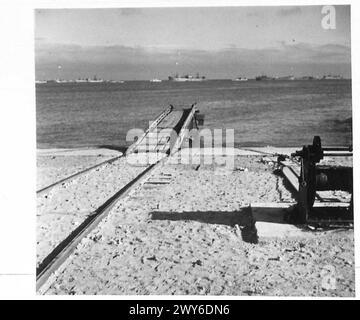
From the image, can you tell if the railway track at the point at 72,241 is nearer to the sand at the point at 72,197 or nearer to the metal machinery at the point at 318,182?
the sand at the point at 72,197

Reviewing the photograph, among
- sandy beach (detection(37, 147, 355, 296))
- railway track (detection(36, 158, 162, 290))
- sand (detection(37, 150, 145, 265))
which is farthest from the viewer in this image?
sand (detection(37, 150, 145, 265))

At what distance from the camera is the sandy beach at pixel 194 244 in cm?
505

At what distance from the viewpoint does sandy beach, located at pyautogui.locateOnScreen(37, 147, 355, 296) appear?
5.05 m

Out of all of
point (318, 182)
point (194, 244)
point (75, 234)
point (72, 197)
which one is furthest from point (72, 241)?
point (318, 182)

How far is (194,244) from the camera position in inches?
237

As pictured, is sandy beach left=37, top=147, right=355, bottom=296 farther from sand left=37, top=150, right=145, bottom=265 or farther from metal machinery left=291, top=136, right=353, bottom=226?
metal machinery left=291, top=136, right=353, bottom=226

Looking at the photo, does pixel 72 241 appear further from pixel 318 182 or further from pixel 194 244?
pixel 318 182

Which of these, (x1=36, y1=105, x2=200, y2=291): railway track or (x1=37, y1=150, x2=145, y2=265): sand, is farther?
(x1=37, y1=150, x2=145, y2=265): sand

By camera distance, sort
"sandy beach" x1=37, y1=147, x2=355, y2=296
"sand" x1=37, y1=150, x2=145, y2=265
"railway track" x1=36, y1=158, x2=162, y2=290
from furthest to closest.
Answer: "sand" x1=37, y1=150, x2=145, y2=265, "railway track" x1=36, y1=158, x2=162, y2=290, "sandy beach" x1=37, y1=147, x2=355, y2=296

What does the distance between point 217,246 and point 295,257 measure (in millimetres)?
1063

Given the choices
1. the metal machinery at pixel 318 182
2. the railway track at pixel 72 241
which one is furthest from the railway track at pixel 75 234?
the metal machinery at pixel 318 182

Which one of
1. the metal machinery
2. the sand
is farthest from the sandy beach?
the metal machinery
